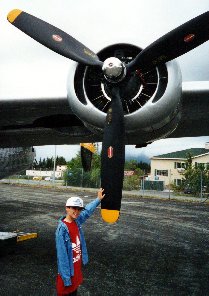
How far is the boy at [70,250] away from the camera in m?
3.76

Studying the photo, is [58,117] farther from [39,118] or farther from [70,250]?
[70,250]

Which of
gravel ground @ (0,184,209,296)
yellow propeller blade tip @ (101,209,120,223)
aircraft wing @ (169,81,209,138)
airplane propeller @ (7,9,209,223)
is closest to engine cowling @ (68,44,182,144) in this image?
airplane propeller @ (7,9,209,223)

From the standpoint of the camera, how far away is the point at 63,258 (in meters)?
3.76

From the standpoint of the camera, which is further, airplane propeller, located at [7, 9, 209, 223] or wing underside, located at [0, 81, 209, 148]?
wing underside, located at [0, 81, 209, 148]

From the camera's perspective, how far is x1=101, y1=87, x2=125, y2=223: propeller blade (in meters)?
4.75

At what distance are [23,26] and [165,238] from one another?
691cm

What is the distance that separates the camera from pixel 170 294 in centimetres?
518

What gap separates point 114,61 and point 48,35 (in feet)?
4.68

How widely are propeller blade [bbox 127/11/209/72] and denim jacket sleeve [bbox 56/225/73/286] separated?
2.89 m

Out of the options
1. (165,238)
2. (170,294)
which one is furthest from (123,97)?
(165,238)

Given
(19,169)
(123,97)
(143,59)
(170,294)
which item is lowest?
(170,294)

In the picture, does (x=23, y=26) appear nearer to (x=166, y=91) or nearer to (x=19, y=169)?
(x=166, y=91)

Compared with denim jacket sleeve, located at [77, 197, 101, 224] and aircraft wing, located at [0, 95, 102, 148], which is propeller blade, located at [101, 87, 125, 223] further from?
aircraft wing, located at [0, 95, 102, 148]

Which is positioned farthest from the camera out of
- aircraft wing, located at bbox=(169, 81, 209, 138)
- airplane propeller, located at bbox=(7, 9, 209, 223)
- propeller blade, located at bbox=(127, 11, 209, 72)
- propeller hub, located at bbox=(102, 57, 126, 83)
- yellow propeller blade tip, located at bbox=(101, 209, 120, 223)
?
aircraft wing, located at bbox=(169, 81, 209, 138)
